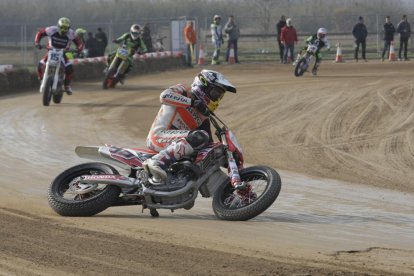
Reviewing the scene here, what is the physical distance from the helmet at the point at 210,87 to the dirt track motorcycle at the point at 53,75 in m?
12.0

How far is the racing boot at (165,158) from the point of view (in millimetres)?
8930

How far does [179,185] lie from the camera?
9.02 m

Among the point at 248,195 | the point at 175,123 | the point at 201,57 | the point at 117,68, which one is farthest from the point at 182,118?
the point at 201,57

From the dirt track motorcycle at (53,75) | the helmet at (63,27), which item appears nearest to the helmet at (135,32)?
the dirt track motorcycle at (53,75)

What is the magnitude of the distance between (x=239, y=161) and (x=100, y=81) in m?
→ 20.3

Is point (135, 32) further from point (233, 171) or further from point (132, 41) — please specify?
point (233, 171)

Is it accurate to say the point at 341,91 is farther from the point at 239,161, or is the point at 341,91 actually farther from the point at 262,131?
the point at 239,161

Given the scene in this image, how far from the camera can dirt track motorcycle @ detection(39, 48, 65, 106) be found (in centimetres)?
2053

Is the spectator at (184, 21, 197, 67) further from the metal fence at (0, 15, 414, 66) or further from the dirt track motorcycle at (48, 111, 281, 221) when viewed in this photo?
the dirt track motorcycle at (48, 111, 281, 221)

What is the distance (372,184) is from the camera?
41.6 ft

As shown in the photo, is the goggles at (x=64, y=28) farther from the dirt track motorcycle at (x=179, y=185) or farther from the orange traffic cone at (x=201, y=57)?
the orange traffic cone at (x=201, y=57)

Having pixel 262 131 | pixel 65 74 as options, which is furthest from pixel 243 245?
pixel 65 74

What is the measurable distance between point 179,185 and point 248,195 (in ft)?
2.27

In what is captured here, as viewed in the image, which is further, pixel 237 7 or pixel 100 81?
pixel 237 7
